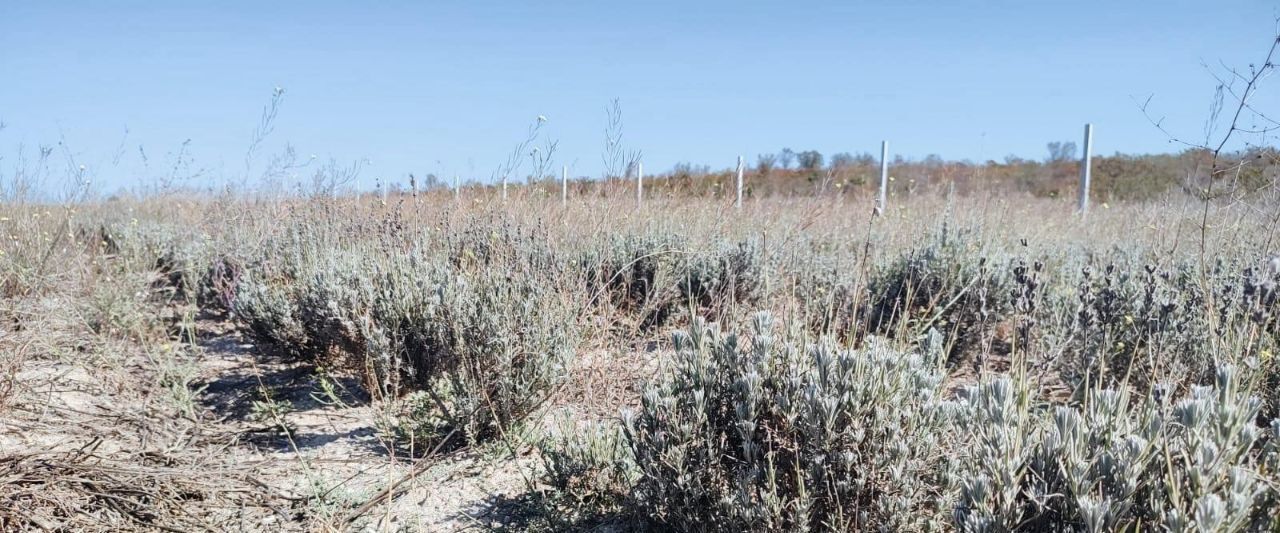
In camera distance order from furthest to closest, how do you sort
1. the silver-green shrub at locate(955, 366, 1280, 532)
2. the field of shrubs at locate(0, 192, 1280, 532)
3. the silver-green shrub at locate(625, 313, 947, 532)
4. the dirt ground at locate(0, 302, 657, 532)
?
the dirt ground at locate(0, 302, 657, 532) → the silver-green shrub at locate(625, 313, 947, 532) → the field of shrubs at locate(0, 192, 1280, 532) → the silver-green shrub at locate(955, 366, 1280, 532)

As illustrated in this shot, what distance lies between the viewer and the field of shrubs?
1521mm

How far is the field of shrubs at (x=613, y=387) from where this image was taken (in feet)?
4.99

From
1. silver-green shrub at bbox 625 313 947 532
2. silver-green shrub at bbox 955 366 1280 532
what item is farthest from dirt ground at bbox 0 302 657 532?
silver-green shrub at bbox 955 366 1280 532

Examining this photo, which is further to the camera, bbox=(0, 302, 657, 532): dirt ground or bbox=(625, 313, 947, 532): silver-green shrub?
bbox=(0, 302, 657, 532): dirt ground

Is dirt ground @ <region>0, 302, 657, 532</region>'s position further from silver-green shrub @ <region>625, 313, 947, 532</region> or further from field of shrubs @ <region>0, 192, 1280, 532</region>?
silver-green shrub @ <region>625, 313, 947, 532</region>

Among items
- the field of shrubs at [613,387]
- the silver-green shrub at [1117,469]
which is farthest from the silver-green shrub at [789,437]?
the silver-green shrub at [1117,469]

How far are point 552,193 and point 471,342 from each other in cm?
325

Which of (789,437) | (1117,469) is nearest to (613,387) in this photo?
(789,437)

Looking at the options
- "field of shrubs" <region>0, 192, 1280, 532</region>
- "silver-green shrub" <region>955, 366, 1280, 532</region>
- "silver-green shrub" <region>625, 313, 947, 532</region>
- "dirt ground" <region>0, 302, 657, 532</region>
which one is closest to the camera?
"silver-green shrub" <region>955, 366, 1280, 532</region>

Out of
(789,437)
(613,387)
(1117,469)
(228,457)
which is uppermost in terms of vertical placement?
(1117,469)

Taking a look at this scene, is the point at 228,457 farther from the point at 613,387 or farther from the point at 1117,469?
the point at 1117,469

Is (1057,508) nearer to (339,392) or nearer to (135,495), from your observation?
(135,495)

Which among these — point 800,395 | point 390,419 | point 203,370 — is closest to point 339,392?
point 390,419

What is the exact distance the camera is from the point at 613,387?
10.4 ft
